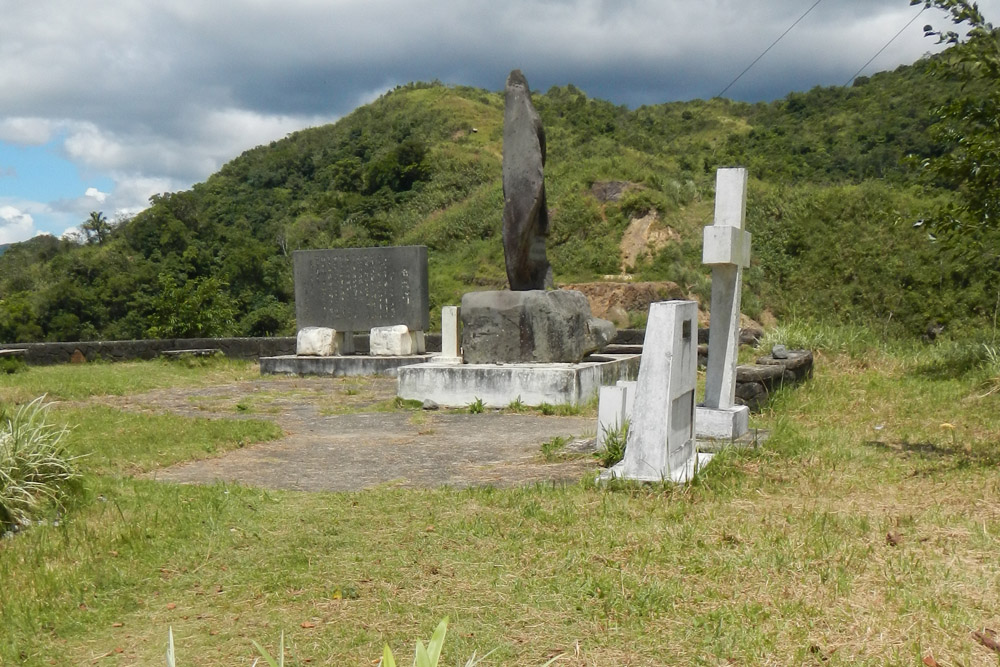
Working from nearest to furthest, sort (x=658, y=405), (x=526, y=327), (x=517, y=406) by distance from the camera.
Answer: (x=658, y=405), (x=517, y=406), (x=526, y=327)

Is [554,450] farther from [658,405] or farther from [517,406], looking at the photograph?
[517,406]

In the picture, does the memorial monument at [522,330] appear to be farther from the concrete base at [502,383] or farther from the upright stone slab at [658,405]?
the upright stone slab at [658,405]

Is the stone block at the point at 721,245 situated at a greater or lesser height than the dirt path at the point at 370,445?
greater

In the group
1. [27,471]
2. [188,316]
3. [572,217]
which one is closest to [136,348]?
[188,316]

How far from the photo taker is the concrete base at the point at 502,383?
27.2ft

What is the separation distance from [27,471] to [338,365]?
8109 mm

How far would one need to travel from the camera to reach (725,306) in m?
5.65

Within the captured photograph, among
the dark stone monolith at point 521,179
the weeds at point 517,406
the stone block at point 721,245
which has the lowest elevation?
the weeds at point 517,406

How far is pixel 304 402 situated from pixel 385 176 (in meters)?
24.9

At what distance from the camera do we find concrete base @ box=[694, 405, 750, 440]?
5.46m

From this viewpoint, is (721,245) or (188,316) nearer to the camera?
(721,245)

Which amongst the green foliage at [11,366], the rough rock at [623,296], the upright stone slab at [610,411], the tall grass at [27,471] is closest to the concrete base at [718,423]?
the upright stone slab at [610,411]

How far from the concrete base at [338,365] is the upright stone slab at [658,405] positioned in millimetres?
7555

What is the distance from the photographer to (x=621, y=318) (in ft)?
48.4
